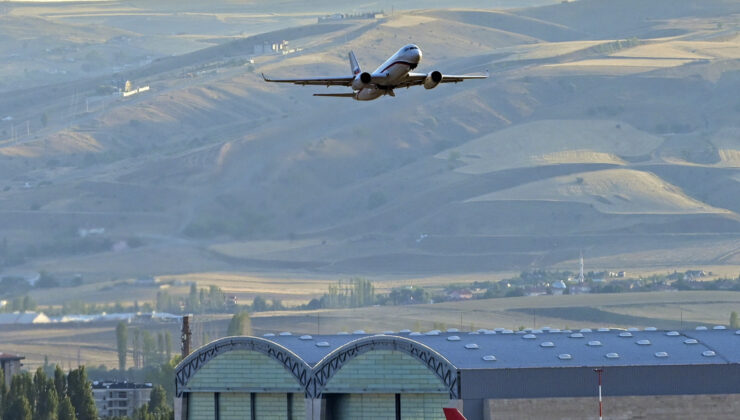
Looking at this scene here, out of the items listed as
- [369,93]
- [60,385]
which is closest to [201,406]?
[369,93]

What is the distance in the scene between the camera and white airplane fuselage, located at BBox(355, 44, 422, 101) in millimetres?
101438

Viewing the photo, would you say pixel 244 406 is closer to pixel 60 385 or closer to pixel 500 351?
pixel 500 351

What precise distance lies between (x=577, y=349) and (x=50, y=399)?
59127 millimetres

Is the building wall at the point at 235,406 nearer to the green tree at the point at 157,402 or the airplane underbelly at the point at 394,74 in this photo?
the airplane underbelly at the point at 394,74

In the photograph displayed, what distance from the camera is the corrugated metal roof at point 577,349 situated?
11106 centimetres

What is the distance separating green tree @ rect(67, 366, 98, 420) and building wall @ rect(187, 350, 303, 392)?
44.0 metres

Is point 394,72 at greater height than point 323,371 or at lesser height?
greater

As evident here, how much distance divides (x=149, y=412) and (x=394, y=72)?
7328 cm

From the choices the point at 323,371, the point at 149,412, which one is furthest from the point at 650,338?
the point at 149,412

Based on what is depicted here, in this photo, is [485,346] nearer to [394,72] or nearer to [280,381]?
[280,381]

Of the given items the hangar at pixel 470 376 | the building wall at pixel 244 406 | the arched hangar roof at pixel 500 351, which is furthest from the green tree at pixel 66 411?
the building wall at pixel 244 406

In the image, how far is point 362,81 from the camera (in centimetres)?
10225

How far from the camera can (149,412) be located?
170 m

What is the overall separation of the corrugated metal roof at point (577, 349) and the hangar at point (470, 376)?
79 millimetres
